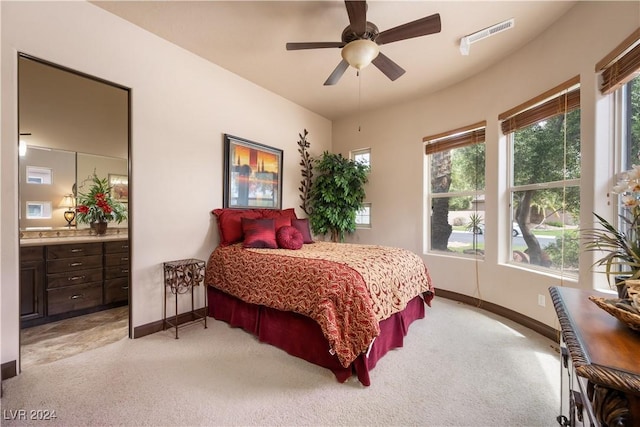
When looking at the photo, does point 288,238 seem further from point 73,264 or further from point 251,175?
point 73,264

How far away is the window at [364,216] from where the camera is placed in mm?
4629

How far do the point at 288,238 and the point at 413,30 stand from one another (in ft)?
7.50

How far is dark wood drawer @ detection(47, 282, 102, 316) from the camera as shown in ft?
9.25

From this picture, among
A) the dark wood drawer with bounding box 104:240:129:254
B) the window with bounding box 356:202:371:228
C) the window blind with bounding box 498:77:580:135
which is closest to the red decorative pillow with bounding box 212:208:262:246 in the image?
the dark wood drawer with bounding box 104:240:129:254

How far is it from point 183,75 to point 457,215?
3.86 meters

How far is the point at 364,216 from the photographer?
15.5 feet

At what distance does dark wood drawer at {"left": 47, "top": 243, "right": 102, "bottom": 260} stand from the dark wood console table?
4.14 metres

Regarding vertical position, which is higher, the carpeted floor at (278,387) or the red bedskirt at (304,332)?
the red bedskirt at (304,332)

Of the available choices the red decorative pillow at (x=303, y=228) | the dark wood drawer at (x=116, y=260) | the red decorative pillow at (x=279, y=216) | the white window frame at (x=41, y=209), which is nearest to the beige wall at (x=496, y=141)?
the red decorative pillow at (x=303, y=228)

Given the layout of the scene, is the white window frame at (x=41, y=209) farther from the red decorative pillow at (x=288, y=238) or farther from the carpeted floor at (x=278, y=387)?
the red decorative pillow at (x=288, y=238)

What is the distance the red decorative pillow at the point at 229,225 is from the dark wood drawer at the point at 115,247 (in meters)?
1.31

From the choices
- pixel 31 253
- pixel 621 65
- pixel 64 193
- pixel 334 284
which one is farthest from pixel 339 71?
pixel 64 193

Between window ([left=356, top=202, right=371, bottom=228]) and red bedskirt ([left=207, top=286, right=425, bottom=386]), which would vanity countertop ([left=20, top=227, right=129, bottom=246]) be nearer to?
red bedskirt ([left=207, top=286, right=425, bottom=386])

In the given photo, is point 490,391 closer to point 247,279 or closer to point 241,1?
point 247,279
